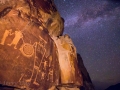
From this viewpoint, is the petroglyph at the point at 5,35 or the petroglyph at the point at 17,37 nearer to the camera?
the petroglyph at the point at 5,35

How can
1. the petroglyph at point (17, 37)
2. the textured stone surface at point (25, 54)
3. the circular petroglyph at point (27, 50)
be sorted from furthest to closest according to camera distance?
the circular petroglyph at point (27, 50), the petroglyph at point (17, 37), the textured stone surface at point (25, 54)

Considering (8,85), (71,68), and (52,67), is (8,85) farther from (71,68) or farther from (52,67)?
(71,68)

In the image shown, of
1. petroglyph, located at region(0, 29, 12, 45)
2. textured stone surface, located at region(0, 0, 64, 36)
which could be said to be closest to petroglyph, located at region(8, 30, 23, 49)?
petroglyph, located at region(0, 29, 12, 45)

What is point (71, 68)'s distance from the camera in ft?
15.8

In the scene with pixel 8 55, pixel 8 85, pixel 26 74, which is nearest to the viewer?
pixel 8 85

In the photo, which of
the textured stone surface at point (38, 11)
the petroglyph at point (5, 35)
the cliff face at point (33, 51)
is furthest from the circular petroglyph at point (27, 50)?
the textured stone surface at point (38, 11)

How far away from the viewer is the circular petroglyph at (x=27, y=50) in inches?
143

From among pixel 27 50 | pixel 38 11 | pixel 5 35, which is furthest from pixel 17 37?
pixel 38 11

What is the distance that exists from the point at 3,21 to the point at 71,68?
2.64 meters

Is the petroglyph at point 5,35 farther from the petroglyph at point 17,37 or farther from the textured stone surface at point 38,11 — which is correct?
the textured stone surface at point 38,11

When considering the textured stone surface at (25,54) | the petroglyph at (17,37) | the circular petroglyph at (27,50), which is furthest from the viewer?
the circular petroglyph at (27,50)

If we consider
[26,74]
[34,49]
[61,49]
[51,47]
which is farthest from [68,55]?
[26,74]

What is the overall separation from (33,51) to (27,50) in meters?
0.20

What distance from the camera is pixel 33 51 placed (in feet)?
12.7
